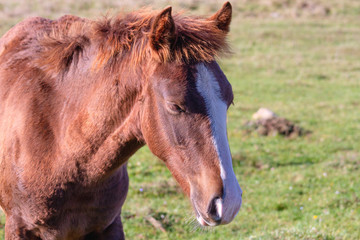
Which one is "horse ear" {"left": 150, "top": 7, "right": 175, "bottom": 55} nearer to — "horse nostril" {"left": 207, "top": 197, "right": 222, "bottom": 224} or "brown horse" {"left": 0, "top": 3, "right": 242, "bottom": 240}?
"brown horse" {"left": 0, "top": 3, "right": 242, "bottom": 240}

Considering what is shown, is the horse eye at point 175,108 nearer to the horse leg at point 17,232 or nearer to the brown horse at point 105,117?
the brown horse at point 105,117

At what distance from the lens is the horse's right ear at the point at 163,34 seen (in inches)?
95.7

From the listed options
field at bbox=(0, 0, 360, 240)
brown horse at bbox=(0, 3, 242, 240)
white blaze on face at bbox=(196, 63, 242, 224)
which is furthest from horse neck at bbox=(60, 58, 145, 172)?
field at bbox=(0, 0, 360, 240)

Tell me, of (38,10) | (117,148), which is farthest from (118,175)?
(38,10)

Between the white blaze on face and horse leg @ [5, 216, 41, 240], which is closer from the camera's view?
the white blaze on face

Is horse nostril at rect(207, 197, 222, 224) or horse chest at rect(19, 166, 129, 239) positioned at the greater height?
horse nostril at rect(207, 197, 222, 224)

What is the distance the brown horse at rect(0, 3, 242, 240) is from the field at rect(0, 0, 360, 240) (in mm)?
355

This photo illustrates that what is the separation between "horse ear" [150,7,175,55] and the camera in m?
2.43

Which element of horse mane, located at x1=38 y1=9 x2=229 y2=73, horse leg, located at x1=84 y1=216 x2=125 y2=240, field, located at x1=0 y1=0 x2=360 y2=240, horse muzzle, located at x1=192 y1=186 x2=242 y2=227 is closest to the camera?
horse muzzle, located at x1=192 y1=186 x2=242 y2=227

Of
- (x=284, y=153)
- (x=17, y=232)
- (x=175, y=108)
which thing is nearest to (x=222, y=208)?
(x=175, y=108)

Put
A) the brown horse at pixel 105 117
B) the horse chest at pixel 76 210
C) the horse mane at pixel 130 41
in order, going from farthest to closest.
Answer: the horse chest at pixel 76 210 → the horse mane at pixel 130 41 → the brown horse at pixel 105 117

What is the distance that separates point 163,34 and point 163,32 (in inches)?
0.4

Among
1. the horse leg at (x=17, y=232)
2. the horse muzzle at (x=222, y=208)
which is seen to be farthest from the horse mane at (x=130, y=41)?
the horse leg at (x=17, y=232)

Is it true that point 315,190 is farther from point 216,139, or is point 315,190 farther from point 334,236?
point 216,139
